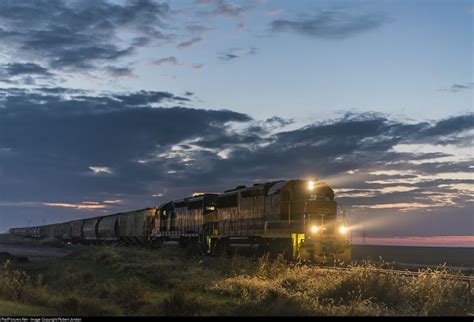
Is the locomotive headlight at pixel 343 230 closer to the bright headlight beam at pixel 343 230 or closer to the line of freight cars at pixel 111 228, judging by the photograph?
the bright headlight beam at pixel 343 230

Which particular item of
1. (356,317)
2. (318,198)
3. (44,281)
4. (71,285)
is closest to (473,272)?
(318,198)

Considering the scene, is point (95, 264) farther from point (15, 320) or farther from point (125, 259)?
point (15, 320)

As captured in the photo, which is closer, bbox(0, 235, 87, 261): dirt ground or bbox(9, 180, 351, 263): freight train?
bbox(9, 180, 351, 263): freight train

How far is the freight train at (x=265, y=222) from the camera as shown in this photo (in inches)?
1158

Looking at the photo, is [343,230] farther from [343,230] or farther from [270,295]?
[270,295]

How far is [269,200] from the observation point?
107 feet

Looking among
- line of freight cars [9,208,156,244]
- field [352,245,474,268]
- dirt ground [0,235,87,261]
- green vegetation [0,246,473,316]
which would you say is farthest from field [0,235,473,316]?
line of freight cars [9,208,156,244]

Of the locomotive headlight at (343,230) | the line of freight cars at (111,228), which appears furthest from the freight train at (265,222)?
the line of freight cars at (111,228)

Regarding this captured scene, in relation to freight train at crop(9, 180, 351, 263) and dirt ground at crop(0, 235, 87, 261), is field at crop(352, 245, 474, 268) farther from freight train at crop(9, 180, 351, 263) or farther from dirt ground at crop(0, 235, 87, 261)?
dirt ground at crop(0, 235, 87, 261)

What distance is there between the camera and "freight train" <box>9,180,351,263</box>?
29406 millimetres

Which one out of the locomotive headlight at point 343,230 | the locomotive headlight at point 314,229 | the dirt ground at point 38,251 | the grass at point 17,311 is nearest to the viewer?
the grass at point 17,311

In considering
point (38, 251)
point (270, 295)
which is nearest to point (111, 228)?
point (38, 251)

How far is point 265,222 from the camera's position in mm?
32344

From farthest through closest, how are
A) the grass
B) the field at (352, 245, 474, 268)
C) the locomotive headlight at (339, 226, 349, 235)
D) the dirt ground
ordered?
the field at (352, 245, 474, 268)
the dirt ground
the locomotive headlight at (339, 226, 349, 235)
the grass
